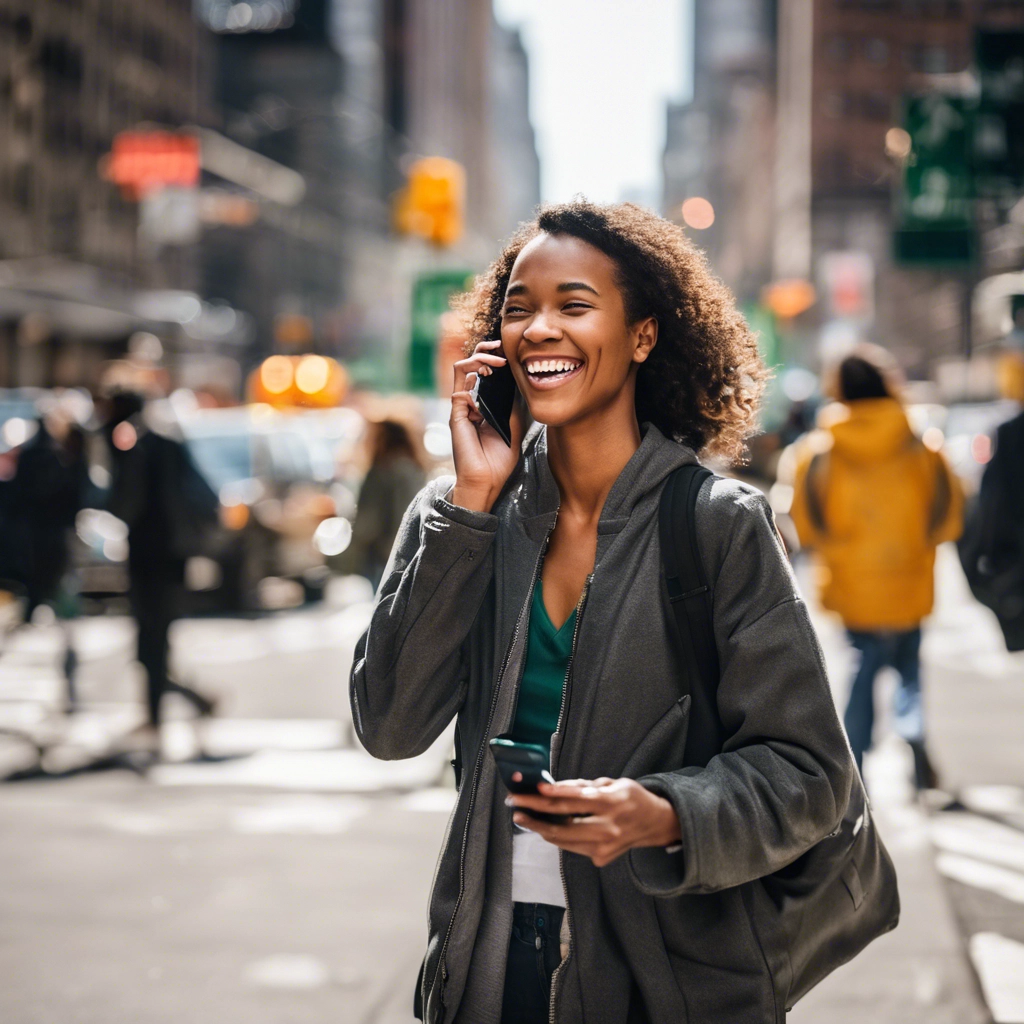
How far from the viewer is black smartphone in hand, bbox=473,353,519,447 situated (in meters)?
2.64

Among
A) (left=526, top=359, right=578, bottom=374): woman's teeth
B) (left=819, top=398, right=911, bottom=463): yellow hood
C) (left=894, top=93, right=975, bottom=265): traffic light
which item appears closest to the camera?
(left=526, top=359, right=578, bottom=374): woman's teeth

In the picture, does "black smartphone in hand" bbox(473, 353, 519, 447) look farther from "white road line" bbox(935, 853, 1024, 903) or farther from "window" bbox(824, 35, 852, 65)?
"window" bbox(824, 35, 852, 65)

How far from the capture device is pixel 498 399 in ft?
8.77

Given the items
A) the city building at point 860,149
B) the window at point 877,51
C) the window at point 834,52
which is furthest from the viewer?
the window at point 834,52

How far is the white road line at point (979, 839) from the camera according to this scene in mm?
6195

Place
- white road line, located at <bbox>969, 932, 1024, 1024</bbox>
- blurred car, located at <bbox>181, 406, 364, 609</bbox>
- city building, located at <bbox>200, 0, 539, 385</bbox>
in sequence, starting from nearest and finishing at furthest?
white road line, located at <bbox>969, 932, 1024, 1024</bbox>, blurred car, located at <bbox>181, 406, 364, 609</bbox>, city building, located at <bbox>200, 0, 539, 385</bbox>

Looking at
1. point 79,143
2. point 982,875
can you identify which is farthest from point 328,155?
point 982,875

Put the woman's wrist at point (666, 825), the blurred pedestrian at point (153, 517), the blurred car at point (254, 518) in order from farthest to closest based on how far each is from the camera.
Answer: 1. the blurred car at point (254, 518)
2. the blurred pedestrian at point (153, 517)
3. the woman's wrist at point (666, 825)

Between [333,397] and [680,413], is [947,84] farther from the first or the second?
[333,397]

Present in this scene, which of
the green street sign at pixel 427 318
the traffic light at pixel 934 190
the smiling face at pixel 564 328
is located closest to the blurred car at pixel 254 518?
the green street sign at pixel 427 318

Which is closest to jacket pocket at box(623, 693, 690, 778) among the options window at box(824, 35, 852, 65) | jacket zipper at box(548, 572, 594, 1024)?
jacket zipper at box(548, 572, 594, 1024)

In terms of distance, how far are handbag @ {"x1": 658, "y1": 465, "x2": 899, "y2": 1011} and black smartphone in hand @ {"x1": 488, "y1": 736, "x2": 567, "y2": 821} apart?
1.27 ft

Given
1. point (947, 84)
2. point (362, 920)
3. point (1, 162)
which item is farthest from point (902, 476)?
point (1, 162)

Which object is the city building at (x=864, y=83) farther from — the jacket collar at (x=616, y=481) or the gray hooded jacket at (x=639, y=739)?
the gray hooded jacket at (x=639, y=739)
